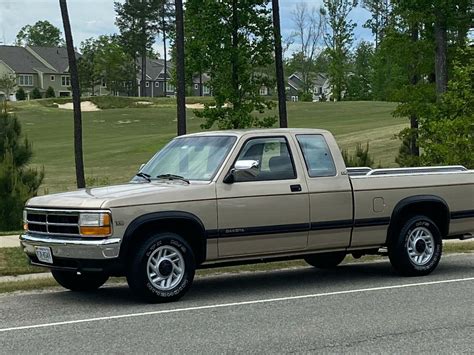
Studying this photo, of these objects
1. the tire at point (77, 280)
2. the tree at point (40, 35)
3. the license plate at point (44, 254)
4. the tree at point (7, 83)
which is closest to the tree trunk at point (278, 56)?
the tire at point (77, 280)

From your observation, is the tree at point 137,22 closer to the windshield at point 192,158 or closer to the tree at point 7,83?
the tree at point 7,83

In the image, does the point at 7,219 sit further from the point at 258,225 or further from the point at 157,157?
the point at 258,225

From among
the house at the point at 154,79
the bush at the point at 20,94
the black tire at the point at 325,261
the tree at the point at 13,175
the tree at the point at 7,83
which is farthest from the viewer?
the house at the point at 154,79

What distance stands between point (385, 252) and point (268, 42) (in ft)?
46.2

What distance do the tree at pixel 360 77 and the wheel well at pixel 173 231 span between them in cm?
9318

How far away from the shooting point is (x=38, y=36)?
6097 inches

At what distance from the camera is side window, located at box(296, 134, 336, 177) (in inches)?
403

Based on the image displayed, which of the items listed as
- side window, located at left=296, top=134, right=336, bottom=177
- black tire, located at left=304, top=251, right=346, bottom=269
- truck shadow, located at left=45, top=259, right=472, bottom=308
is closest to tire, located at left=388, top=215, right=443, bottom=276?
truck shadow, located at left=45, top=259, right=472, bottom=308

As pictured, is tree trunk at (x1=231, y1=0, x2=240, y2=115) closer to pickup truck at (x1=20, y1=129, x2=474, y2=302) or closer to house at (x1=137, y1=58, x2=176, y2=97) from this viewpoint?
pickup truck at (x1=20, y1=129, x2=474, y2=302)

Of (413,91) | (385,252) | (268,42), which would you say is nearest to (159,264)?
(385,252)

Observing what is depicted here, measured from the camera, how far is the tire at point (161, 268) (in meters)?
8.84

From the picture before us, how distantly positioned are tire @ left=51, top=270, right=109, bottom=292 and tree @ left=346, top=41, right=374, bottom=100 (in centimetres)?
9272

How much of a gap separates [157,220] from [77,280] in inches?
68.2

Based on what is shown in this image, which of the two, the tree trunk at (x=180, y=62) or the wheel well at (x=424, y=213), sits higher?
the tree trunk at (x=180, y=62)
